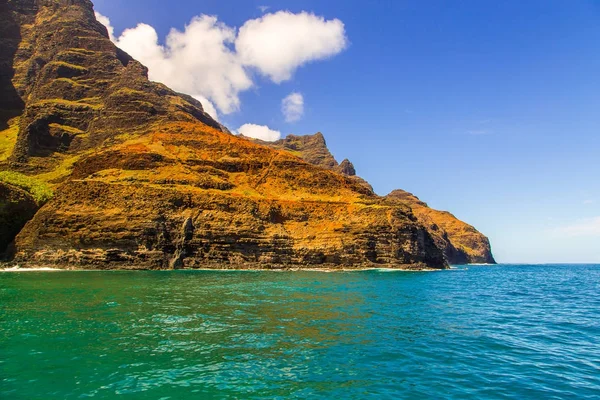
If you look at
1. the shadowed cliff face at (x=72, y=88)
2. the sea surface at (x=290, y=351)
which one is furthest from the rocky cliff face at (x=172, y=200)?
the sea surface at (x=290, y=351)

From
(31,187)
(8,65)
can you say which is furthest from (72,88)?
(31,187)

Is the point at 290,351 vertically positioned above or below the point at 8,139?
below

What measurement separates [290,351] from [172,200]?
7563 centimetres

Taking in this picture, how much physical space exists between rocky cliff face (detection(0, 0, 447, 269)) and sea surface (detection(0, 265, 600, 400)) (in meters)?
51.8

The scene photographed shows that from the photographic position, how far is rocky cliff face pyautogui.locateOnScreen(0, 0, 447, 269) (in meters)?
75.8

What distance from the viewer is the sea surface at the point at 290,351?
11.2m

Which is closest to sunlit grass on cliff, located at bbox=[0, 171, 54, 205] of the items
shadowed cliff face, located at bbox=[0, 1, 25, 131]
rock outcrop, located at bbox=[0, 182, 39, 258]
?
rock outcrop, located at bbox=[0, 182, 39, 258]

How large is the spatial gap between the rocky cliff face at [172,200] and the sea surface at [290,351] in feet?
170

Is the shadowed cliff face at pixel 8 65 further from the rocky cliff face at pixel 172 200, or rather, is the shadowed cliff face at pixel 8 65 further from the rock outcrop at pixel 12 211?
the rock outcrop at pixel 12 211

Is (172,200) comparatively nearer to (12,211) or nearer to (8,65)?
(12,211)

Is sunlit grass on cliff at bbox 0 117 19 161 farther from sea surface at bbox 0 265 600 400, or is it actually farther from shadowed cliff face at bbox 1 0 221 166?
sea surface at bbox 0 265 600 400

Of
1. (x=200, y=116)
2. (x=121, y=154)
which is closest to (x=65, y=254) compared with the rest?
(x=121, y=154)

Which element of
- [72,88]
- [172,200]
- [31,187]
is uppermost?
[72,88]

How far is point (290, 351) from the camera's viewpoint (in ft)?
49.4
